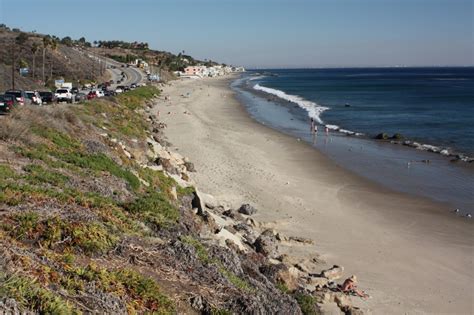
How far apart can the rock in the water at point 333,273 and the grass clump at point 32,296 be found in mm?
8090

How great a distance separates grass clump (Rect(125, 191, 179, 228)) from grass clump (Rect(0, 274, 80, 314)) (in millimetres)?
4738

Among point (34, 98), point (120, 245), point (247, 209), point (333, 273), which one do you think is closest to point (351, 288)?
point (333, 273)

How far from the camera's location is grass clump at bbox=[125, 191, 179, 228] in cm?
1020

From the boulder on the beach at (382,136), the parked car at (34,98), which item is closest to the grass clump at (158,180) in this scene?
the parked car at (34,98)

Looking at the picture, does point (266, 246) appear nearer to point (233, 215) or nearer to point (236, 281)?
point (233, 215)

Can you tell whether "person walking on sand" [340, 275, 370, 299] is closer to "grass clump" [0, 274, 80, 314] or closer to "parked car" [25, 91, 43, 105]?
"grass clump" [0, 274, 80, 314]

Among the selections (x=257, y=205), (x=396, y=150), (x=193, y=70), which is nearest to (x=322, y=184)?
(x=257, y=205)

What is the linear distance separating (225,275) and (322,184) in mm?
15220

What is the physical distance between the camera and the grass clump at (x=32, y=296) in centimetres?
495

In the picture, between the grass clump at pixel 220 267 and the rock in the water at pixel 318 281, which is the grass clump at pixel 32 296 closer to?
the grass clump at pixel 220 267

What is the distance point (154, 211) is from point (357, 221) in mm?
9016

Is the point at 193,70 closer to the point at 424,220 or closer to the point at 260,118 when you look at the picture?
Answer: the point at 260,118

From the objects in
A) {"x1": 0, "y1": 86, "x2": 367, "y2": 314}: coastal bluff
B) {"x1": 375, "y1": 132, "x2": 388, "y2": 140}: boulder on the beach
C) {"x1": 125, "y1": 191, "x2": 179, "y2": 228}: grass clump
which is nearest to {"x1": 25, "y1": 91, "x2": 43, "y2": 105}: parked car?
{"x1": 0, "y1": 86, "x2": 367, "y2": 314}: coastal bluff

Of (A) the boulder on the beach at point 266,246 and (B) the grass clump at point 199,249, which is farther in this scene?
(A) the boulder on the beach at point 266,246
